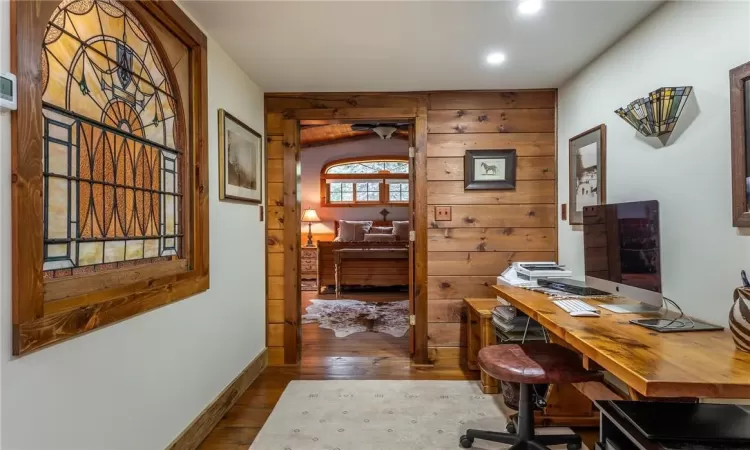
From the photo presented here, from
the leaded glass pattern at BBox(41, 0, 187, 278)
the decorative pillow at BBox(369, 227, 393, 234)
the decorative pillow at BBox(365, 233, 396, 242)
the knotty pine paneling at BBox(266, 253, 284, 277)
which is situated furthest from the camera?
the decorative pillow at BBox(369, 227, 393, 234)

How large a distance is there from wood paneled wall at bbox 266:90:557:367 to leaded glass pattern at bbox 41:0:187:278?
5.14 ft

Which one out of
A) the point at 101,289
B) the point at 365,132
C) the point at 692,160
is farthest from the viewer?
the point at 365,132

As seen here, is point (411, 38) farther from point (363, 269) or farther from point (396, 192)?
point (396, 192)

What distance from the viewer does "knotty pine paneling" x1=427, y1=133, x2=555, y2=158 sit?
3.08 meters

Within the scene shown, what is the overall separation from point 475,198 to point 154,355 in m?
2.43

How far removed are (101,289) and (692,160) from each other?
2458 millimetres

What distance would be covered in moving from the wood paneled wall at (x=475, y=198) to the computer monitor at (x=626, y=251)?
1020 millimetres

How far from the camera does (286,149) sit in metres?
3.15

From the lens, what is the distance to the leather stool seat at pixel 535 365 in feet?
5.25

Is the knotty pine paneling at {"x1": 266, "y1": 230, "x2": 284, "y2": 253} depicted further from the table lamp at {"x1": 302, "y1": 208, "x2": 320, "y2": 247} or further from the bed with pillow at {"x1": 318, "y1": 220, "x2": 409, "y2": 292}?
the table lamp at {"x1": 302, "y1": 208, "x2": 320, "y2": 247}

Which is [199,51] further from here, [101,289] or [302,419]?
[302,419]

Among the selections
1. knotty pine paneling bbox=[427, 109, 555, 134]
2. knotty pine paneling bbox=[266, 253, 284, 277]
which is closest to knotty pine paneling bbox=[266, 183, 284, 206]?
knotty pine paneling bbox=[266, 253, 284, 277]

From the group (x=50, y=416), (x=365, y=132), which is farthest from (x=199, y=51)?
(x=365, y=132)

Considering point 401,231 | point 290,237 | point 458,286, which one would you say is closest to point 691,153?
point 458,286
